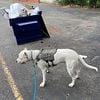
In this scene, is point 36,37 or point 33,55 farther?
point 36,37

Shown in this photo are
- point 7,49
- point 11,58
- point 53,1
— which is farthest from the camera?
point 53,1

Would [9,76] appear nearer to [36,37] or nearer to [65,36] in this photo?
[36,37]

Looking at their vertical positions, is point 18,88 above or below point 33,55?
below

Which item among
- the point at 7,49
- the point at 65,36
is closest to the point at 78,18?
the point at 65,36

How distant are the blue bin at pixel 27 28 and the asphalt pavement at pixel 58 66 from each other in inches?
8.9

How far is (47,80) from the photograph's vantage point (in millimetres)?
6387

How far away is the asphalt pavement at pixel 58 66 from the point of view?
5.78 m

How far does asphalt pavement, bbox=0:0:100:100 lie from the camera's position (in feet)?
19.0

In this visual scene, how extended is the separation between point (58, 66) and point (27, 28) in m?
2.78

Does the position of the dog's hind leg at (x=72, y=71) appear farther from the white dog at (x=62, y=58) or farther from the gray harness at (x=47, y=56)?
the gray harness at (x=47, y=56)

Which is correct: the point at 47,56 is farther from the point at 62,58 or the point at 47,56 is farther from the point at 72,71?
the point at 72,71

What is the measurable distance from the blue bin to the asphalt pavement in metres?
0.23

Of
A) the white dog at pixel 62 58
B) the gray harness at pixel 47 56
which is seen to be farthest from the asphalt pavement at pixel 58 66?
the gray harness at pixel 47 56

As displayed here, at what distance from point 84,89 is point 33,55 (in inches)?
48.5
